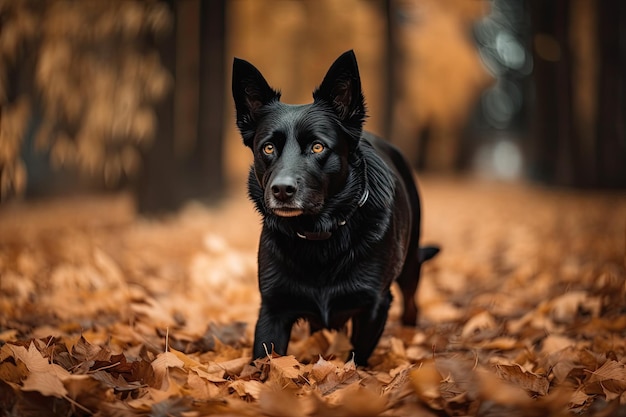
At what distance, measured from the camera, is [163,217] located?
29.1 ft

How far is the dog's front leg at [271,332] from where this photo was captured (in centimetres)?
288

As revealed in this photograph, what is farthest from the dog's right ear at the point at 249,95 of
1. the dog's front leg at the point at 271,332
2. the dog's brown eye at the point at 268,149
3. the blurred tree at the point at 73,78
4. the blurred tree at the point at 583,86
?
the blurred tree at the point at 583,86

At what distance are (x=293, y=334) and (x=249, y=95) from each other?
1.51 meters

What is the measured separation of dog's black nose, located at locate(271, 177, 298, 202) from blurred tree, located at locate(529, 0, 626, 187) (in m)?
12.2

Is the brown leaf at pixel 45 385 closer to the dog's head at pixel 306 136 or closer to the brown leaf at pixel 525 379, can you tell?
the dog's head at pixel 306 136

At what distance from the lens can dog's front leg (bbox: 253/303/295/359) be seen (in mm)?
2879

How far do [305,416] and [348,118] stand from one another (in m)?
1.41

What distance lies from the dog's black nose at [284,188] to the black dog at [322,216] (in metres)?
0.11

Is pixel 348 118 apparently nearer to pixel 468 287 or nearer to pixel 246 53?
pixel 468 287

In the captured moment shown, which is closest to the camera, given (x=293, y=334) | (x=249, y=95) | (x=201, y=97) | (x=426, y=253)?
(x=249, y=95)

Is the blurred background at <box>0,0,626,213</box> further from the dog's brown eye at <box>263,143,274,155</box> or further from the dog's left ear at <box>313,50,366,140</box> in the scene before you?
the dog's left ear at <box>313,50,366,140</box>

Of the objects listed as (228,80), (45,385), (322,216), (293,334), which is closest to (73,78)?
(293,334)

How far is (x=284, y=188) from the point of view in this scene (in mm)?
2609

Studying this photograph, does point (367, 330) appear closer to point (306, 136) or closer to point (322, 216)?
point (322, 216)
